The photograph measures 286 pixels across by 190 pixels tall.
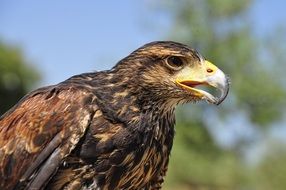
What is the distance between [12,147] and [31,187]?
44 cm

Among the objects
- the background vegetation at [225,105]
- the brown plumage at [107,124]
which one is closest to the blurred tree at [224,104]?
the background vegetation at [225,105]

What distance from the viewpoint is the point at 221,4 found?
4375 cm

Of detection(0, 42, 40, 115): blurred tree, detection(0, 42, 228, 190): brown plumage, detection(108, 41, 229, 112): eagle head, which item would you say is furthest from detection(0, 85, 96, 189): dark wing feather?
detection(0, 42, 40, 115): blurred tree

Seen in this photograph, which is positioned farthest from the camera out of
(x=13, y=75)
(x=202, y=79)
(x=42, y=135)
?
(x=13, y=75)

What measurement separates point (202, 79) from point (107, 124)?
0.93 metres

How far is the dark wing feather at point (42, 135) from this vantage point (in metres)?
5.27

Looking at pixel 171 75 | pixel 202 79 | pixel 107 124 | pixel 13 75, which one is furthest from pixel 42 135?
pixel 13 75

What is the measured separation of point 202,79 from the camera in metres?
5.50

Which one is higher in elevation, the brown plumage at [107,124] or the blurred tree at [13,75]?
the blurred tree at [13,75]

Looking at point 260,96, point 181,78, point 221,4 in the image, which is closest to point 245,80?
point 260,96

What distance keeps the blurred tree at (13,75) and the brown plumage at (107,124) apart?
25342mm

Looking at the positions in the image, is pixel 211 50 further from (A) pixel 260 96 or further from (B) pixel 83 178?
(B) pixel 83 178

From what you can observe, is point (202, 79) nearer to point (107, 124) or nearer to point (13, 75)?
point (107, 124)

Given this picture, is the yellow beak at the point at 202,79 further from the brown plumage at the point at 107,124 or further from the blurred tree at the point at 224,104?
the blurred tree at the point at 224,104
